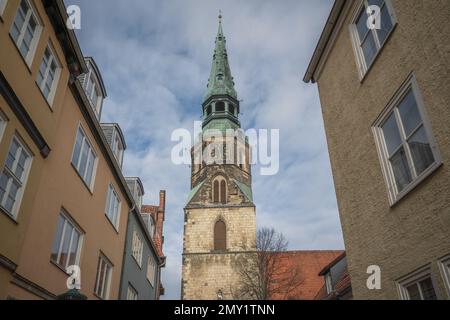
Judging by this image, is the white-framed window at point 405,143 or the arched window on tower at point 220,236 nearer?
the white-framed window at point 405,143

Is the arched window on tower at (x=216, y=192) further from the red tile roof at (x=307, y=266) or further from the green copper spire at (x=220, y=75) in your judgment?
the green copper spire at (x=220, y=75)

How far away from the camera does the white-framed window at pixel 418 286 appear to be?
663cm

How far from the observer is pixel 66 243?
11016 millimetres

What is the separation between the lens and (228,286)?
38.0m

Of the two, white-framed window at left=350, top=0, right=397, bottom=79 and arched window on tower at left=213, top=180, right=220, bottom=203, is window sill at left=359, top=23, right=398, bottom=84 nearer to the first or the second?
white-framed window at left=350, top=0, right=397, bottom=79

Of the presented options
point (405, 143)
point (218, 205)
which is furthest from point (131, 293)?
point (218, 205)

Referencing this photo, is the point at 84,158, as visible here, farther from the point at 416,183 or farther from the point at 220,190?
the point at 220,190

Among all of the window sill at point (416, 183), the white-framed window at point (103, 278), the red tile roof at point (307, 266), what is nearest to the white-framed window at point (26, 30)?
the white-framed window at point (103, 278)

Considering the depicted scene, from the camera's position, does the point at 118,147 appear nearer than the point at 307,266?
Yes

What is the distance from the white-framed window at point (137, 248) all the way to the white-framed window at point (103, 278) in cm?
338

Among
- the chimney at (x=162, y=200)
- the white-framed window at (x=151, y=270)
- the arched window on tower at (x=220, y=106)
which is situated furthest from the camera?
the arched window on tower at (x=220, y=106)

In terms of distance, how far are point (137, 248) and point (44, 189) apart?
35.9ft

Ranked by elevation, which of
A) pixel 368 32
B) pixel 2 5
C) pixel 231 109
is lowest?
pixel 2 5

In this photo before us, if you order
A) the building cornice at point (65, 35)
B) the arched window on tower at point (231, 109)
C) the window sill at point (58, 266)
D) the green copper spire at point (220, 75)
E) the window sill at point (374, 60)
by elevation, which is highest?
the green copper spire at point (220, 75)
